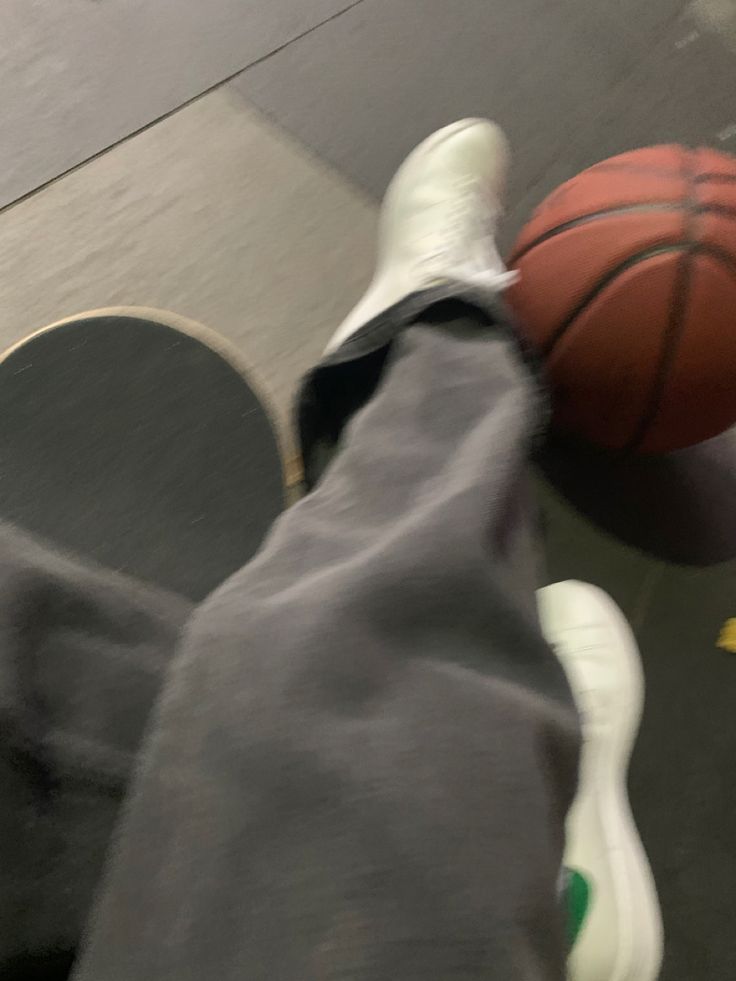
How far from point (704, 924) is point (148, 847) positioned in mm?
736

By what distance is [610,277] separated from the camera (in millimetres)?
820

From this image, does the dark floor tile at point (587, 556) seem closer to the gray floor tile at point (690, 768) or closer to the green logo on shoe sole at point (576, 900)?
the gray floor tile at point (690, 768)

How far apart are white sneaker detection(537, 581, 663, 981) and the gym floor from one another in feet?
0.32

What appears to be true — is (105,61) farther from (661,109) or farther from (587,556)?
(587,556)

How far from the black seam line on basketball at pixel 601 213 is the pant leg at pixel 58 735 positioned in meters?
0.59

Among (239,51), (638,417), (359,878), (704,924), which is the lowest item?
(704,924)

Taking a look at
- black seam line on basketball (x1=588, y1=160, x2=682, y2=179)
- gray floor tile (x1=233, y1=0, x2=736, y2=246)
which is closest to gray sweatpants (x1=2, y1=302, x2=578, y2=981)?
black seam line on basketball (x1=588, y1=160, x2=682, y2=179)

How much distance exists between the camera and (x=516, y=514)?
25.2 inches

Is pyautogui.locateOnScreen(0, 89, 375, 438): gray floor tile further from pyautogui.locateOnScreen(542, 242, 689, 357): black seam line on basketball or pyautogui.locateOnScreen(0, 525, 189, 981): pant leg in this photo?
pyautogui.locateOnScreen(0, 525, 189, 981): pant leg

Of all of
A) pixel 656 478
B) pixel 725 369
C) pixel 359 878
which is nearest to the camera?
pixel 359 878

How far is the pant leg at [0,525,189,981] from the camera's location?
485mm

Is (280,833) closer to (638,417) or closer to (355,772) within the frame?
(355,772)

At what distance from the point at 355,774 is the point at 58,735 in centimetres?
20

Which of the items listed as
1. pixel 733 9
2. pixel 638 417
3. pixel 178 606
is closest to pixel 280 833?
pixel 178 606
